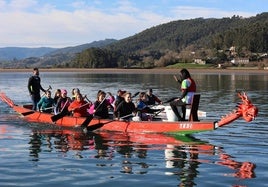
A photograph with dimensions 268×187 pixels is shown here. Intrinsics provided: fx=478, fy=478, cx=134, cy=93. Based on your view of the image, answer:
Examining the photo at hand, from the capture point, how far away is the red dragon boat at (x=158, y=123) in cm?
1557

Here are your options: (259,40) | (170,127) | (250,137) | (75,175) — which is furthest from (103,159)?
(259,40)

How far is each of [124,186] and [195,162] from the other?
3.19 m

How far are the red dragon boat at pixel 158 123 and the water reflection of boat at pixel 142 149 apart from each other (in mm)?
322

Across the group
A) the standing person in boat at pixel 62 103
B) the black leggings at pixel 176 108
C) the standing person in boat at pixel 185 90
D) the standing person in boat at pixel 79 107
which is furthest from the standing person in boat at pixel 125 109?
the standing person in boat at pixel 62 103

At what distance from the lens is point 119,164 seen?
13.7 meters

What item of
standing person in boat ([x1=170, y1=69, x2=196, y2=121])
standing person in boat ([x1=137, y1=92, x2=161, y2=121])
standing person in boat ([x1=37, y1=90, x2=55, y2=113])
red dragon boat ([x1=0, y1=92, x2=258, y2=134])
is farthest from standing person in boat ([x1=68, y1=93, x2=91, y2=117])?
standing person in boat ([x1=170, y1=69, x2=196, y2=121])

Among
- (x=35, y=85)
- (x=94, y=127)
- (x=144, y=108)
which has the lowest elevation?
(x=94, y=127)

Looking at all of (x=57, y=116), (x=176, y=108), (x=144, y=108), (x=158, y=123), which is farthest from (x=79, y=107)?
(x=176, y=108)

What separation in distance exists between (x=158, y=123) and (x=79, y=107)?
4.30m

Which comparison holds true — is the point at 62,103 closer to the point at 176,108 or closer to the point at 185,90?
the point at 176,108

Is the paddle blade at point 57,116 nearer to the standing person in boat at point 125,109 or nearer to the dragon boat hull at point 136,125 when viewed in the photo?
the dragon boat hull at point 136,125

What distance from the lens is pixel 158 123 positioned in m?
18.6

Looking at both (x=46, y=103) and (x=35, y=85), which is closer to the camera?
(x=46, y=103)

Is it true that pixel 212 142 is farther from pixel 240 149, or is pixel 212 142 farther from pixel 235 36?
pixel 235 36
